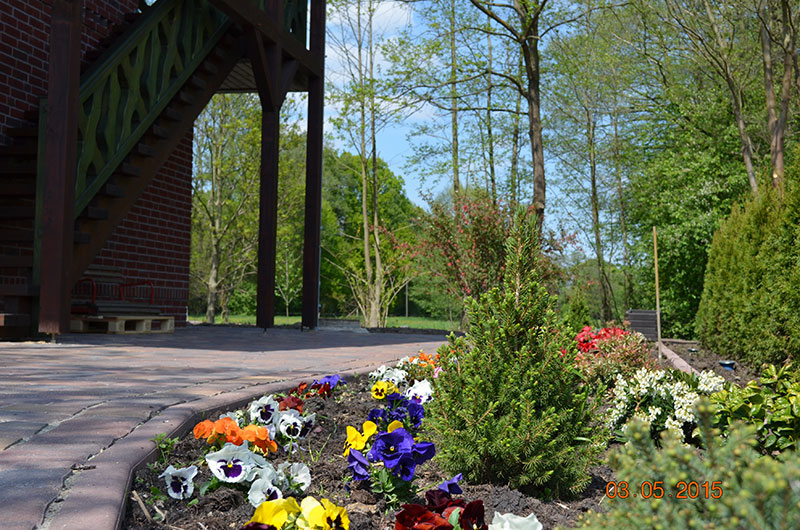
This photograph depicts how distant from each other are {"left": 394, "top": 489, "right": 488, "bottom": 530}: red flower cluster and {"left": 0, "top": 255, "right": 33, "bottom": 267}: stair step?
5.61 metres

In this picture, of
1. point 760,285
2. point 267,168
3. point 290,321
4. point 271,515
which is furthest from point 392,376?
point 290,321

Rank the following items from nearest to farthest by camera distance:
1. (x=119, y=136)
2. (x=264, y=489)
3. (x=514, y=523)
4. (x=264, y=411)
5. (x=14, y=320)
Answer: (x=514, y=523), (x=264, y=489), (x=264, y=411), (x=14, y=320), (x=119, y=136)

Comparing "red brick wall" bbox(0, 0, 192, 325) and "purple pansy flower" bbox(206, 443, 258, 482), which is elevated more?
"red brick wall" bbox(0, 0, 192, 325)

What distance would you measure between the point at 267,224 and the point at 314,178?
76.7 inches

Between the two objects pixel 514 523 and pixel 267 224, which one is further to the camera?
pixel 267 224

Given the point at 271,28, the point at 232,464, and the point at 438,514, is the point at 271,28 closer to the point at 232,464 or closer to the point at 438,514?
the point at 232,464

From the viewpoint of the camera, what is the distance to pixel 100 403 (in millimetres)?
2863

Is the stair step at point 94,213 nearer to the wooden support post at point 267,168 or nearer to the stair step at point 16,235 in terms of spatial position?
the stair step at point 16,235

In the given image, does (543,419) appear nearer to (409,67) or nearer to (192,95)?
(192,95)

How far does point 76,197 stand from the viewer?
6.25 meters

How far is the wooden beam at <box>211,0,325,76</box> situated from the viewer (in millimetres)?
7852

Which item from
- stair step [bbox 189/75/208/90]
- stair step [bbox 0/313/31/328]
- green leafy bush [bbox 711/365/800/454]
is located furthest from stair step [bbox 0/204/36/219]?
green leafy bush [bbox 711/365/800/454]

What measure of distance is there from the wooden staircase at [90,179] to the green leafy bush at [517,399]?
4737 millimetres

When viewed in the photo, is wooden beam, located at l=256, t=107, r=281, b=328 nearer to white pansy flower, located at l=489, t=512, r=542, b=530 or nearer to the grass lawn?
white pansy flower, located at l=489, t=512, r=542, b=530
